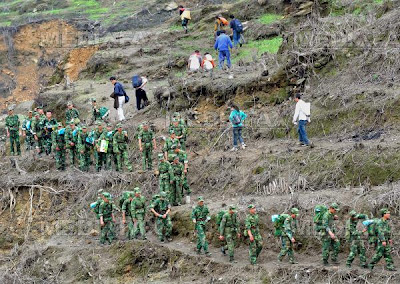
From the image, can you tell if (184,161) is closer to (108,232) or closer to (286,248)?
(108,232)

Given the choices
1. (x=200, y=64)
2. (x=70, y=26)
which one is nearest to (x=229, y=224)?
(x=200, y=64)

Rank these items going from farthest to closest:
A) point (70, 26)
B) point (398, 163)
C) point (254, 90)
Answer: point (70, 26)
point (254, 90)
point (398, 163)

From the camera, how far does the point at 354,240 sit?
16.8 meters

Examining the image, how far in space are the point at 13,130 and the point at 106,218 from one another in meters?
7.40

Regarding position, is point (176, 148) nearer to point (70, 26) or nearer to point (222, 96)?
point (222, 96)

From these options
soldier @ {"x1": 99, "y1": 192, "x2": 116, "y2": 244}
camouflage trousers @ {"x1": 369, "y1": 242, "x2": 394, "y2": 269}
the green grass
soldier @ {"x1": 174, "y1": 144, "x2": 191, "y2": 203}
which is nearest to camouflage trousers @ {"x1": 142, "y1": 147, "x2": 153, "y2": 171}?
soldier @ {"x1": 174, "y1": 144, "x2": 191, "y2": 203}

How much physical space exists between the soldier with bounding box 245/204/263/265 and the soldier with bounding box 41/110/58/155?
8.42 meters

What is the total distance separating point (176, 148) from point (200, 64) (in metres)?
6.91

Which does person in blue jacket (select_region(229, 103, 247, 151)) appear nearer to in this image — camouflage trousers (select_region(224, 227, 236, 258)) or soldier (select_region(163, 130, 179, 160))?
soldier (select_region(163, 130, 179, 160))

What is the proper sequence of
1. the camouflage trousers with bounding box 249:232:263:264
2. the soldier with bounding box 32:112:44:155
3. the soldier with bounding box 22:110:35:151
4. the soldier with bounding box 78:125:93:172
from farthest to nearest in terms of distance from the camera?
the soldier with bounding box 22:110:35:151 → the soldier with bounding box 32:112:44:155 → the soldier with bounding box 78:125:93:172 → the camouflage trousers with bounding box 249:232:263:264

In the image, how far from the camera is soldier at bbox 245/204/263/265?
17.5 m

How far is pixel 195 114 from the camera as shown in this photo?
24969mm

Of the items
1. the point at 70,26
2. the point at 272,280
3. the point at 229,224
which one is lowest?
the point at 272,280

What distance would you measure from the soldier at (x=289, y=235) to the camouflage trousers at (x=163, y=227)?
302cm
